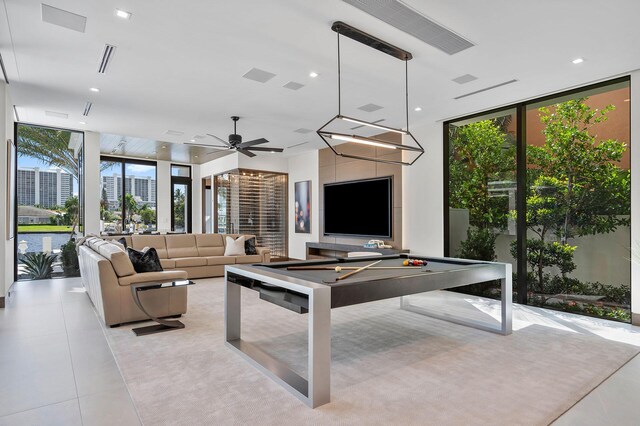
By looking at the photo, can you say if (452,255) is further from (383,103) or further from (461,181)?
(383,103)

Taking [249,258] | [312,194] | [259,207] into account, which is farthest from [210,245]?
[312,194]

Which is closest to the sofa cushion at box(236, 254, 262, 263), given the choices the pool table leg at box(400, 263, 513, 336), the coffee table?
the coffee table

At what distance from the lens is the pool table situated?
7.98ft

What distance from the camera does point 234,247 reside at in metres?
7.94

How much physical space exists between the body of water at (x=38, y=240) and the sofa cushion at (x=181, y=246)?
6.64 feet

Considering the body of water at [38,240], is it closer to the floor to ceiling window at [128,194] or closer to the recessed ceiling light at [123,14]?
the floor to ceiling window at [128,194]

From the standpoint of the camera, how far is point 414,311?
4762 mm

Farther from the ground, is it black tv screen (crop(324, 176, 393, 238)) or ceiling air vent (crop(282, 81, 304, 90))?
ceiling air vent (crop(282, 81, 304, 90))

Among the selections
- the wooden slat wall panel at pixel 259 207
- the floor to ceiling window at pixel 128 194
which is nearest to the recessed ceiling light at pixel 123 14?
the wooden slat wall panel at pixel 259 207

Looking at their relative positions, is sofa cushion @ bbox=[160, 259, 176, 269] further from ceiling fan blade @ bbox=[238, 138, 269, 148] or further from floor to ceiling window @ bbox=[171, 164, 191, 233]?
floor to ceiling window @ bbox=[171, 164, 191, 233]

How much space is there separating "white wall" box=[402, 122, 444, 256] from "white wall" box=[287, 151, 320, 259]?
2.72m

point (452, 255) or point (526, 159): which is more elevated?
point (526, 159)

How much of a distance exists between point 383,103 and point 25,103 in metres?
5.45

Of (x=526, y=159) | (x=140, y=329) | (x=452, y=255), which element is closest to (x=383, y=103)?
(x=526, y=159)
